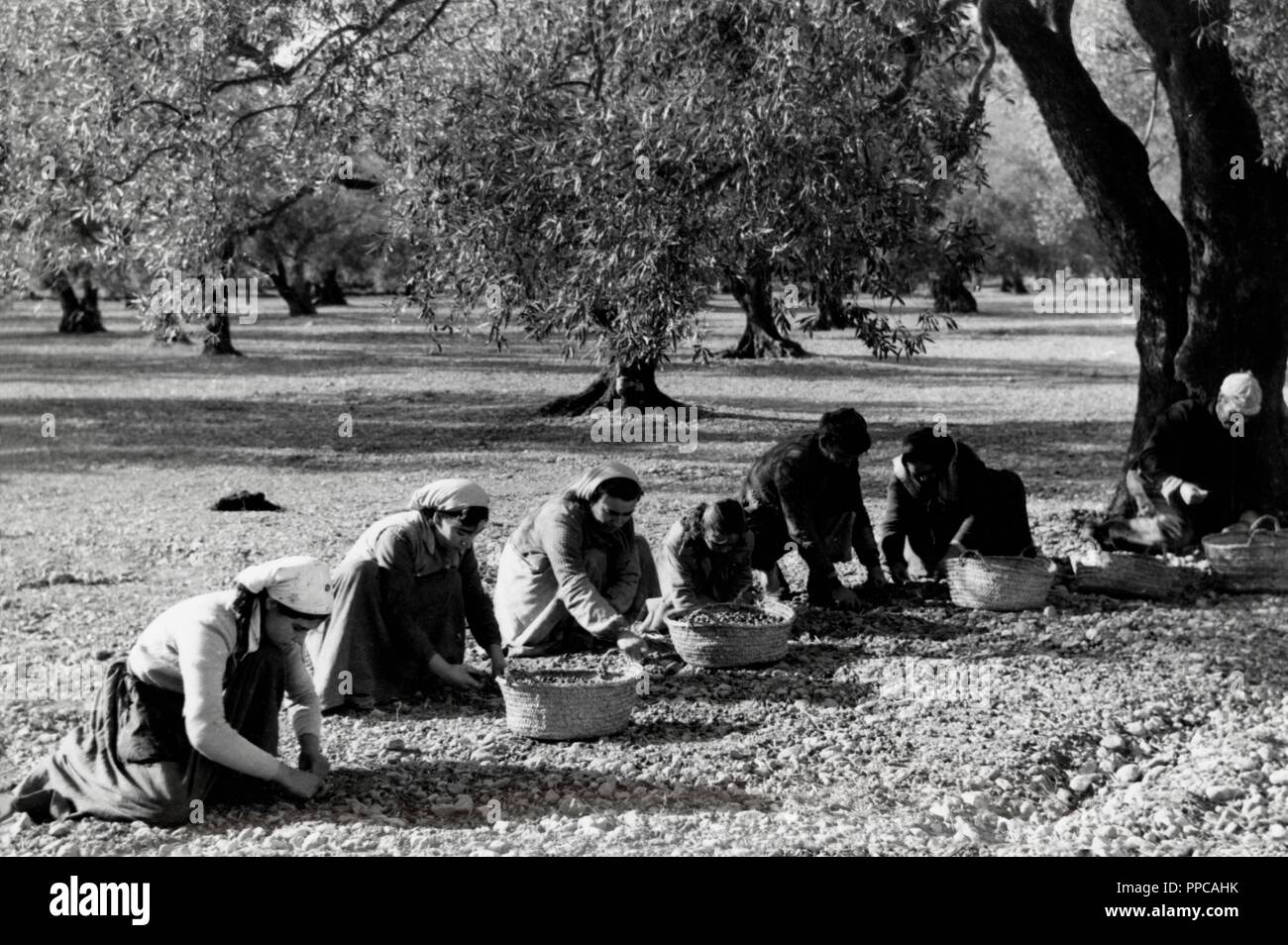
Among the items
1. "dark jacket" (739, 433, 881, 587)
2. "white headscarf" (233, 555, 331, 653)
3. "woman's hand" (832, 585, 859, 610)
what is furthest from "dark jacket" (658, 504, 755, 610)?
"white headscarf" (233, 555, 331, 653)

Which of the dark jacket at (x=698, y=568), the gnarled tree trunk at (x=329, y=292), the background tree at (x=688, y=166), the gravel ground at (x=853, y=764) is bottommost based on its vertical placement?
the gravel ground at (x=853, y=764)

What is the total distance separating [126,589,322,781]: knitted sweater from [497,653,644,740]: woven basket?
1268mm

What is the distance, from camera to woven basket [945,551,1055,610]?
27.6 feet

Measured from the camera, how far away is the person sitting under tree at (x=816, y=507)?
27.7 ft

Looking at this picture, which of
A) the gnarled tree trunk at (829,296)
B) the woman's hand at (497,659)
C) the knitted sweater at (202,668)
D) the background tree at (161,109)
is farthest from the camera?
the background tree at (161,109)

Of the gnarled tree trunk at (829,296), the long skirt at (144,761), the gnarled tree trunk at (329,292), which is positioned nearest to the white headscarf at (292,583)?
the long skirt at (144,761)

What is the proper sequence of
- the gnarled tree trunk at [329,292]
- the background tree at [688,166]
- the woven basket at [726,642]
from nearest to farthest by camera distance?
1. the woven basket at [726,642]
2. the background tree at [688,166]
3. the gnarled tree trunk at [329,292]

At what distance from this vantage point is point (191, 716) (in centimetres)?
511

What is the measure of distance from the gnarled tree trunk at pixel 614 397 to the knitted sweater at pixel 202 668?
1407cm

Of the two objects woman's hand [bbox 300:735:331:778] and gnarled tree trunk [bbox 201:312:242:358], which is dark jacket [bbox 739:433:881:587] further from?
gnarled tree trunk [bbox 201:312:242:358]

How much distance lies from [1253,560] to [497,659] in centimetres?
482

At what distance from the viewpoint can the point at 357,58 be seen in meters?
10.3

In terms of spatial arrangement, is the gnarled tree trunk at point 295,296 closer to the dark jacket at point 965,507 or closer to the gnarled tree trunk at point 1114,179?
the gnarled tree trunk at point 1114,179

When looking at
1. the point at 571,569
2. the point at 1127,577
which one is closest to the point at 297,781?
the point at 571,569
